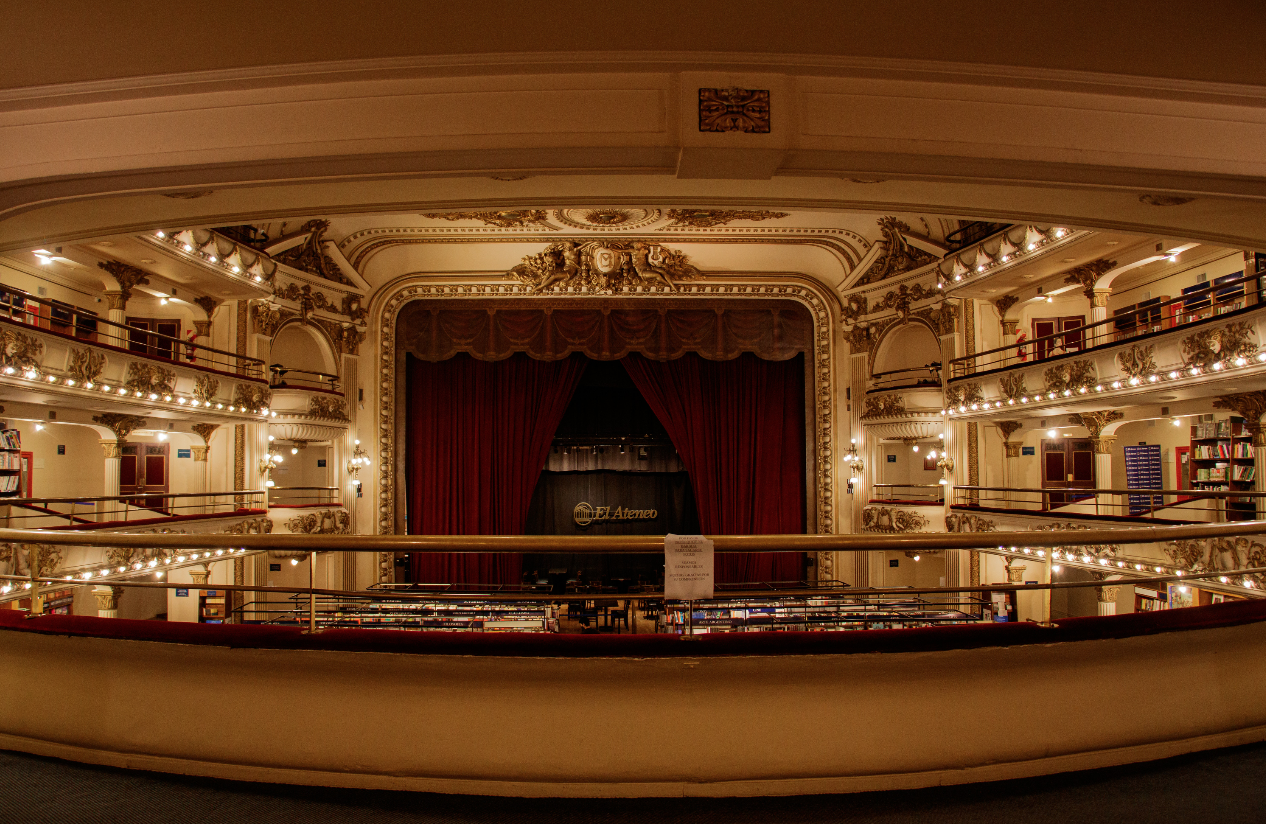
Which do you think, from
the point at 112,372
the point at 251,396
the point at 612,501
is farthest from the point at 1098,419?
the point at 112,372

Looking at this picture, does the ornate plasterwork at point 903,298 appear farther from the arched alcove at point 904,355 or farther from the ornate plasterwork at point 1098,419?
the ornate plasterwork at point 1098,419

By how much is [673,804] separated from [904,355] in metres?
13.1

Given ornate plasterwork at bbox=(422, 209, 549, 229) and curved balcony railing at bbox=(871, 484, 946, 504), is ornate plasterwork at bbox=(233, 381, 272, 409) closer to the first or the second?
ornate plasterwork at bbox=(422, 209, 549, 229)

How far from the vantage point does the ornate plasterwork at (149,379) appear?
352 inches

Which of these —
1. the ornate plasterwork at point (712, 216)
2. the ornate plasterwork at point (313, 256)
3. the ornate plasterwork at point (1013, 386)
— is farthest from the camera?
the ornate plasterwork at point (712, 216)

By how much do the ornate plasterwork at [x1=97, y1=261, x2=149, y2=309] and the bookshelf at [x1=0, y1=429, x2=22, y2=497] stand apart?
7.59 feet

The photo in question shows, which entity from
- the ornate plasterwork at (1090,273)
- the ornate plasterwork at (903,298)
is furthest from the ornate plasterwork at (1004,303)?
the ornate plasterwork at (903,298)

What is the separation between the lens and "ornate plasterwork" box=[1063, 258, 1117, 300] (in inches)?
393

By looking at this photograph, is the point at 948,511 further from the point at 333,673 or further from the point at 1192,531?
the point at 333,673

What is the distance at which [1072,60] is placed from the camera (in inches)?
132

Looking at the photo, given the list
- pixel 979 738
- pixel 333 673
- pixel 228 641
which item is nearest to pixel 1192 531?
pixel 979 738

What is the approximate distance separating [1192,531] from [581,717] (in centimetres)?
227

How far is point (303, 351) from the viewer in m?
13.5

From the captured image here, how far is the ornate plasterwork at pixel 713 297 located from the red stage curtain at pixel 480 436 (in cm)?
117
